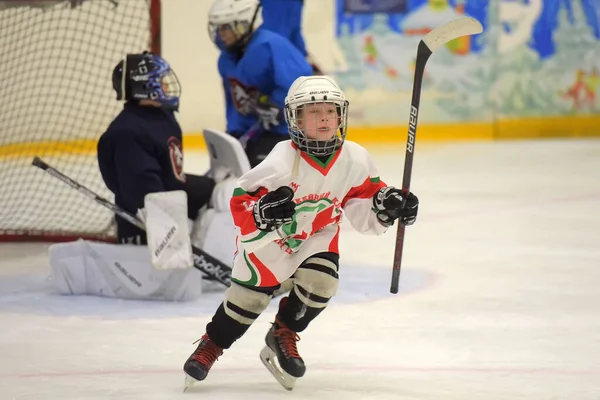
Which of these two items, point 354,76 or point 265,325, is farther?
point 354,76

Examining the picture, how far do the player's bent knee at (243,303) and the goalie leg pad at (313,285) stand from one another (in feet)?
0.26

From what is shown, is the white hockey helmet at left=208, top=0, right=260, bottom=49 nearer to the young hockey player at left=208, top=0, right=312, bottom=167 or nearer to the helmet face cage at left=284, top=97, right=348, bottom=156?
the young hockey player at left=208, top=0, right=312, bottom=167

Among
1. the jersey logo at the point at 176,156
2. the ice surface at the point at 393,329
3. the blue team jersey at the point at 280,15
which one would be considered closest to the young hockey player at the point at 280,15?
the blue team jersey at the point at 280,15

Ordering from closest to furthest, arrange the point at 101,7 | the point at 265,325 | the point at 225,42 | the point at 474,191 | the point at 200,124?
the point at 265,325, the point at 225,42, the point at 101,7, the point at 474,191, the point at 200,124

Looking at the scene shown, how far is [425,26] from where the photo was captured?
31.0 ft

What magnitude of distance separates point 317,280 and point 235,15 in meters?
1.94

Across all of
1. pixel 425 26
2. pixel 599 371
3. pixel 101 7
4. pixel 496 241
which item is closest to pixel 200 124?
pixel 425 26

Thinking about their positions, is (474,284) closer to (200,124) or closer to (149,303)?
(149,303)

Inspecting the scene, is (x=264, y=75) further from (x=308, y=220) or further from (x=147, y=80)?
(x=308, y=220)

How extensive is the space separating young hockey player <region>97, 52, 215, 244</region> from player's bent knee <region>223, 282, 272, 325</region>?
1.18 meters

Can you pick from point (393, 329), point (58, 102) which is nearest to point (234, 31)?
point (393, 329)

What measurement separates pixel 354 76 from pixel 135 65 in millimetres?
5473

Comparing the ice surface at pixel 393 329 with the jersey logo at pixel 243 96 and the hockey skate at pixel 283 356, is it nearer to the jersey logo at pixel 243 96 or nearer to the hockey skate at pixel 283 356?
the hockey skate at pixel 283 356

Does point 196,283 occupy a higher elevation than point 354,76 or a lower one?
higher
